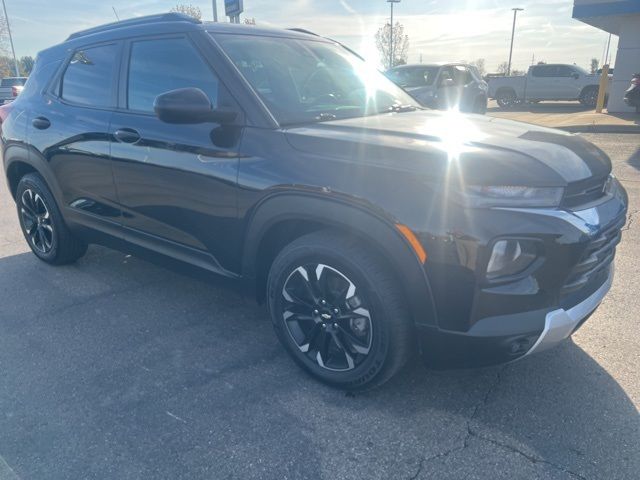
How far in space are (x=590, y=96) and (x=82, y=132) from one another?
22.7 metres

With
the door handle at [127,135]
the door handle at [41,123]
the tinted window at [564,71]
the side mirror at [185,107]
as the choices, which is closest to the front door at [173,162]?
the door handle at [127,135]

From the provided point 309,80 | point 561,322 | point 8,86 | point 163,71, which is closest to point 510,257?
point 561,322

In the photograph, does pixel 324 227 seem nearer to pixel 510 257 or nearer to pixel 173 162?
pixel 510 257

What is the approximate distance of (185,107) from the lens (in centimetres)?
255

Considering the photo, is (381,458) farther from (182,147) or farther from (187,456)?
(182,147)

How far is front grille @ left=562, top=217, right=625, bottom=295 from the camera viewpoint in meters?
2.16

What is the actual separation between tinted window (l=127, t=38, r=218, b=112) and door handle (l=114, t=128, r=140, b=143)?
0.52 ft

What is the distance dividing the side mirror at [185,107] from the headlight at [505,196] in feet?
4.42

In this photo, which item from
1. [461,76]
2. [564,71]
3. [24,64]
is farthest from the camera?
[24,64]

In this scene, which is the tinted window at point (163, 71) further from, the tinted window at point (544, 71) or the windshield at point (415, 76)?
the tinted window at point (544, 71)

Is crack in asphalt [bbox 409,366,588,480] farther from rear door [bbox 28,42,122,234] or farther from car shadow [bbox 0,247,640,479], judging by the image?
rear door [bbox 28,42,122,234]

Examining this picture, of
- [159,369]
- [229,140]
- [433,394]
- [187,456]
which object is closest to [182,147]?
[229,140]

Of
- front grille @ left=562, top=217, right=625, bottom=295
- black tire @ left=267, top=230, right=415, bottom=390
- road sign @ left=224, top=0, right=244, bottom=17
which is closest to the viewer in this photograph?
front grille @ left=562, top=217, right=625, bottom=295

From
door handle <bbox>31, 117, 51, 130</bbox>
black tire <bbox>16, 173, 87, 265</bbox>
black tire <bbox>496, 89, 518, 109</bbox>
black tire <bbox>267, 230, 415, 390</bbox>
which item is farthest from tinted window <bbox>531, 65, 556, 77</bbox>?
black tire <bbox>267, 230, 415, 390</bbox>
